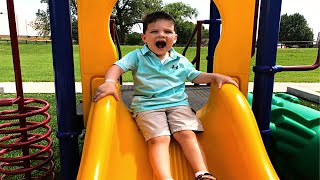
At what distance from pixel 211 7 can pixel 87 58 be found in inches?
95.1

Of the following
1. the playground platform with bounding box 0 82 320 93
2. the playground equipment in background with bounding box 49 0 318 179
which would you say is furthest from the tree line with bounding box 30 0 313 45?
the playground equipment in background with bounding box 49 0 318 179

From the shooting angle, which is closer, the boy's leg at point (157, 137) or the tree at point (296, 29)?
the boy's leg at point (157, 137)

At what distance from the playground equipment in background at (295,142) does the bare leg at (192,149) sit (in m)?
0.86

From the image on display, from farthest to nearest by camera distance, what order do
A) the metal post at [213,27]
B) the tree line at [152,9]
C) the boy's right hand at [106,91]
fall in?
the tree line at [152,9] → the metal post at [213,27] → the boy's right hand at [106,91]

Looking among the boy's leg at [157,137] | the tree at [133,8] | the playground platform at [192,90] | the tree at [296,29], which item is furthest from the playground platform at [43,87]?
the tree at [296,29]

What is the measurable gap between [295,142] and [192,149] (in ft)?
3.27

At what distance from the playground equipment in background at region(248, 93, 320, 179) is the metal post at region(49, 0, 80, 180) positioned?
61.3 inches

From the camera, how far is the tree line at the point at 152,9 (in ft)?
93.9

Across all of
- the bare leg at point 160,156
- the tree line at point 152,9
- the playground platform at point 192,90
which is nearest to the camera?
the bare leg at point 160,156

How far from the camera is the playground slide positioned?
5.94 feet

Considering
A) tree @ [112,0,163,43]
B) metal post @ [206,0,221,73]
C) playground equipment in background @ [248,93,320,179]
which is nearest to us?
playground equipment in background @ [248,93,320,179]

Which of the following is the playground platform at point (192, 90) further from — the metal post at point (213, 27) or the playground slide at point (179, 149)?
the playground slide at point (179, 149)

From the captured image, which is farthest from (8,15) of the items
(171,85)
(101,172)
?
(101,172)

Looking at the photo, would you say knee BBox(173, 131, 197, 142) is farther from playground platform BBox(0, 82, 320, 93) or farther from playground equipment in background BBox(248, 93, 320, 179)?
playground platform BBox(0, 82, 320, 93)
